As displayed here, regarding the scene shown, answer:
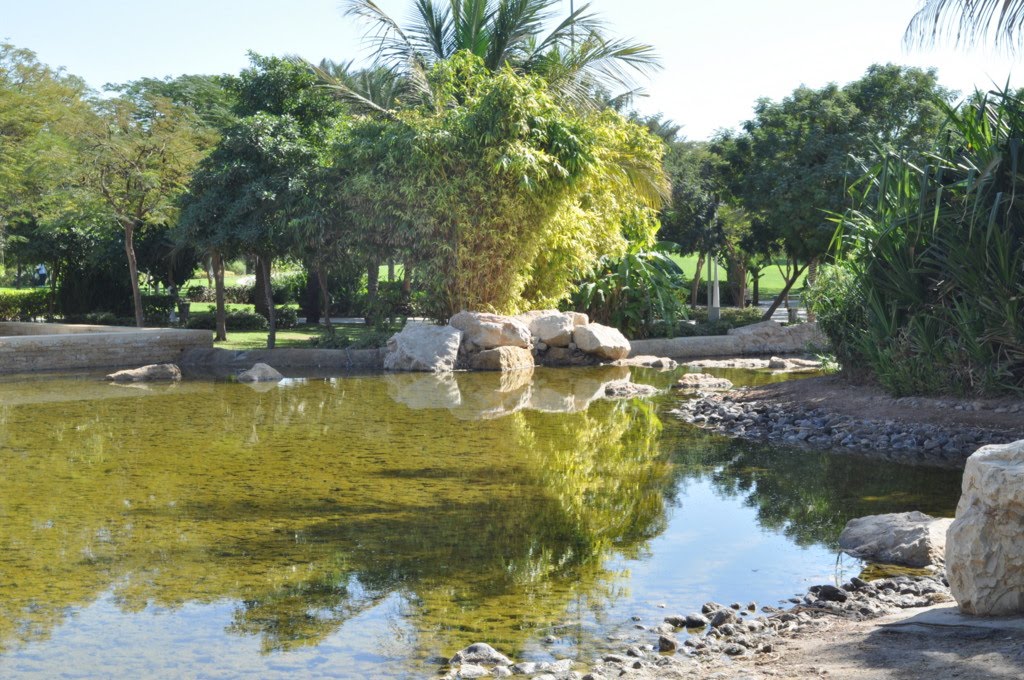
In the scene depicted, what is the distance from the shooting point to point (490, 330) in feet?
61.1

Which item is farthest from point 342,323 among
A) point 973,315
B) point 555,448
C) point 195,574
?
Result: point 195,574

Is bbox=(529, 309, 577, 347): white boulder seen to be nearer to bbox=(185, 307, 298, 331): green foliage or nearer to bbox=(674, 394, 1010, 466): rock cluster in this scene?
bbox=(674, 394, 1010, 466): rock cluster

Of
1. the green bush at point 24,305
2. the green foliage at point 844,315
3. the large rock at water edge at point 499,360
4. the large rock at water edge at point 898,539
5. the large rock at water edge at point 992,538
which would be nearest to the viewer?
the large rock at water edge at point 992,538

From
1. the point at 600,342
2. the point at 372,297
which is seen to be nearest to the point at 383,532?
the point at 600,342

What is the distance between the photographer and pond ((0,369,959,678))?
5.19 metres

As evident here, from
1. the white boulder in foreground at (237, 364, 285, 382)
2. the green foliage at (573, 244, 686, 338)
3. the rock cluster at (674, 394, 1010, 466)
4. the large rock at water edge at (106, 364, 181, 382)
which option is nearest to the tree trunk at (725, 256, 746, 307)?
the green foliage at (573, 244, 686, 338)

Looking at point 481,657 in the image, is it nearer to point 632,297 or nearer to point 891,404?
point 891,404

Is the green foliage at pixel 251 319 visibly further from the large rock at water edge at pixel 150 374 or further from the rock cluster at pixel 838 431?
the rock cluster at pixel 838 431

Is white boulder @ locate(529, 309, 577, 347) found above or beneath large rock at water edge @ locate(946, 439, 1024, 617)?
above

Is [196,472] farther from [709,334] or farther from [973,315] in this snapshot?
[709,334]

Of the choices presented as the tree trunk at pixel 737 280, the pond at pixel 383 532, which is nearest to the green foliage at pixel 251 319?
the pond at pixel 383 532

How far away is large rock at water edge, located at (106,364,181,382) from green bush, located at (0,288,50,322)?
12811mm

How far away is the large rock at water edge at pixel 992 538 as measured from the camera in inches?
177

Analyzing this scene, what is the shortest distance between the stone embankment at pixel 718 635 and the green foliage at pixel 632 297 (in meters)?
16.8
